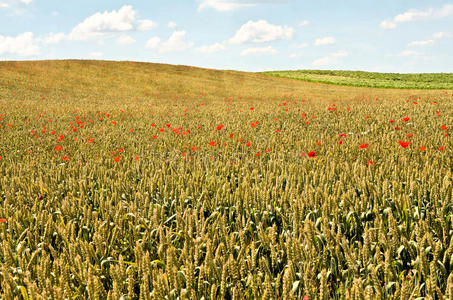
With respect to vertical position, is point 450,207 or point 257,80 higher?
point 257,80

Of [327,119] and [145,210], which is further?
[327,119]

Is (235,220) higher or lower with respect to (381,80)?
lower

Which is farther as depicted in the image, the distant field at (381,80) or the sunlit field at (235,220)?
the distant field at (381,80)

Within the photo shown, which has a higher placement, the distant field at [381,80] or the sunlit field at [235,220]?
the distant field at [381,80]

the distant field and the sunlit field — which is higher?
the distant field

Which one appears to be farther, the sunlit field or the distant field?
the distant field

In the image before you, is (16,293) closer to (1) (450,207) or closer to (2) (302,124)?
(1) (450,207)

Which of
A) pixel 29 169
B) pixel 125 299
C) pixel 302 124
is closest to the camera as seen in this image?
pixel 125 299

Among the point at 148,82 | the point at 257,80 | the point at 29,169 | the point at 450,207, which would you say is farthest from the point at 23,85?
the point at 450,207

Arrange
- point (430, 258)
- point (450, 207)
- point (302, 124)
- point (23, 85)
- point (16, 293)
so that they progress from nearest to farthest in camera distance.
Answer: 1. point (16, 293)
2. point (430, 258)
3. point (450, 207)
4. point (302, 124)
5. point (23, 85)

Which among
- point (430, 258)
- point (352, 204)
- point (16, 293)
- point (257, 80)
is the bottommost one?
point (16, 293)

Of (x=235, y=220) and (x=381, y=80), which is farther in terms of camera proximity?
(x=381, y=80)

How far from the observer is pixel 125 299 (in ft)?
6.11

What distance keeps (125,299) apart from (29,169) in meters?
3.66
